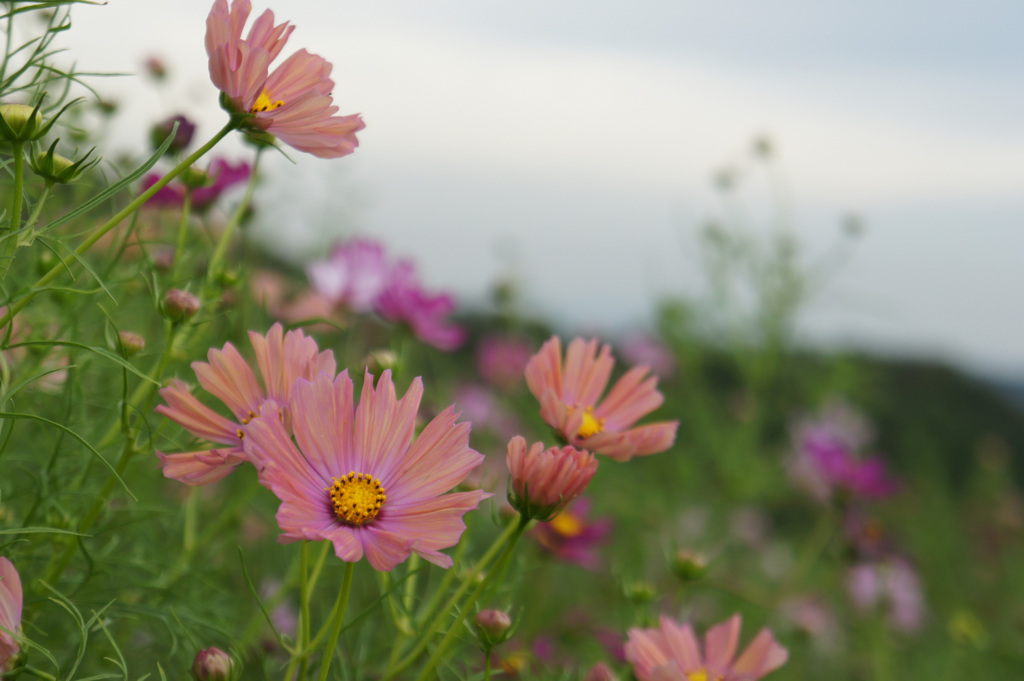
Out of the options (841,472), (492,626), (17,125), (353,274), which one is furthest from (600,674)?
(841,472)

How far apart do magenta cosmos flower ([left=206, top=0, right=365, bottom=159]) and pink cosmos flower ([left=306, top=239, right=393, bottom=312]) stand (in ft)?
1.49

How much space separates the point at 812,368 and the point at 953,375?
247cm

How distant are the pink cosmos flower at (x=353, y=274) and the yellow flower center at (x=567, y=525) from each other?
33 centimetres

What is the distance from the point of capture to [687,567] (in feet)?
2.32

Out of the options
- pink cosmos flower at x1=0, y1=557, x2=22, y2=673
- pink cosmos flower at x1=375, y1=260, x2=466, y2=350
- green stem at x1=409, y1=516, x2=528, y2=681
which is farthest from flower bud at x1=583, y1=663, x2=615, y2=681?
pink cosmos flower at x1=375, y1=260, x2=466, y2=350

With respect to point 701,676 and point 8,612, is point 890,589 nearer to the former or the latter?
point 701,676

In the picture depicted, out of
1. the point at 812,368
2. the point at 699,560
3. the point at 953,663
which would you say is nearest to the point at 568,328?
the point at 812,368

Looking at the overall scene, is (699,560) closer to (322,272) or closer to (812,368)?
(322,272)

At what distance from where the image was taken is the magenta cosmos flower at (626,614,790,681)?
54 cm

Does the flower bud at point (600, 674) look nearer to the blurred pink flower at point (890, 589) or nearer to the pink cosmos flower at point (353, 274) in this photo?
the pink cosmos flower at point (353, 274)

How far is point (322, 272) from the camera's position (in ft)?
3.15

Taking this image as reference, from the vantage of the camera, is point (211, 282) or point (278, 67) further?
point (211, 282)

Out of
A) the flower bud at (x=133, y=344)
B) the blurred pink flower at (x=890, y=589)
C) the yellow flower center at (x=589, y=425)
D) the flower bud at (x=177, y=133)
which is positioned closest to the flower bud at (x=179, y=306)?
the flower bud at (x=133, y=344)

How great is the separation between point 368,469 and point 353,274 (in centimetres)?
55
